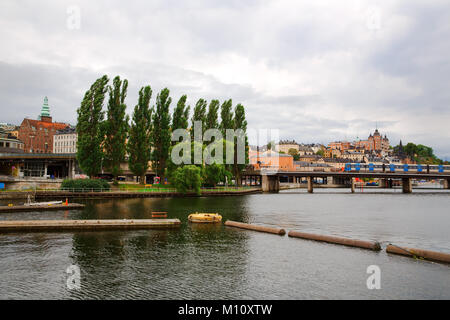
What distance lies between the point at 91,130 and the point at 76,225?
51769 mm

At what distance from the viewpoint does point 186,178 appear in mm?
91250

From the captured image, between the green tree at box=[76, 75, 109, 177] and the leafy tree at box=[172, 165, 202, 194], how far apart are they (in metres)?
20.7

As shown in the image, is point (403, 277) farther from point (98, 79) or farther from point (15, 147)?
point (15, 147)

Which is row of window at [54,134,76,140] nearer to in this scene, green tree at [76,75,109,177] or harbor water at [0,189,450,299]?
green tree at [76,75,109,177]

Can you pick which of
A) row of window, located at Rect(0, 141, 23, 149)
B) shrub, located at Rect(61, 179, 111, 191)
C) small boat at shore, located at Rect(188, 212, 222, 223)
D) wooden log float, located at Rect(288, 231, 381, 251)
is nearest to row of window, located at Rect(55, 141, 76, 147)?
row of window, located at Rect(0, 141, 23, 149)

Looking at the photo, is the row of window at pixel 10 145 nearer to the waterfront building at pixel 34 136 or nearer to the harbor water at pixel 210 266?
the waterfront building at pixel 34 136

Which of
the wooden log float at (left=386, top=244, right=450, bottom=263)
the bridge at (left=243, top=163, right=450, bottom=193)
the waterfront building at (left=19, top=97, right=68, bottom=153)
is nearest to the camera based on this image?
the wooden log float at (left=386, top=244, right=450, bottom=263)

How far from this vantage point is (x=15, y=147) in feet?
445

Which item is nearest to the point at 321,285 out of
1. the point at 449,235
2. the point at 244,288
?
the point at 244,288

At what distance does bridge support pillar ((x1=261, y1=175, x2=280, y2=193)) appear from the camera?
14538 cm

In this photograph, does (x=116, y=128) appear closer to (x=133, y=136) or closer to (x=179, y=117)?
(x=133, y=136)

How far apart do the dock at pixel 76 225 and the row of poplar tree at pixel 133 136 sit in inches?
1815

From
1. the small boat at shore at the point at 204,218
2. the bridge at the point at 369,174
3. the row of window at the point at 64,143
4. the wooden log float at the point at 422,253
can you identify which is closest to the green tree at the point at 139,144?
the small boat at shore at the point at 204,218

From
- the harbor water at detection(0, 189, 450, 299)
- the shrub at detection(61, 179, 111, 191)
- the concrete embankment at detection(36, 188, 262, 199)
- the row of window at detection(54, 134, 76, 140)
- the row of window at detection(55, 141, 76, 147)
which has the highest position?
the row of window at detection(54, 134, 76, 140)
